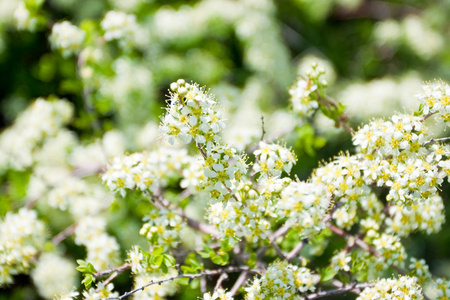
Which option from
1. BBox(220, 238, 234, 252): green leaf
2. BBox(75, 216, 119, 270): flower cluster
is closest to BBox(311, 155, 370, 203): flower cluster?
BBox(220, 238, 234, 252): green leaf

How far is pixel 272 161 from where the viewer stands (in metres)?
1.88

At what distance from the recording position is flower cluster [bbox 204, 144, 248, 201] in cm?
173

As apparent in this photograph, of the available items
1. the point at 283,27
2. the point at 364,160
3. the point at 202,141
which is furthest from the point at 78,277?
the point at 283,27

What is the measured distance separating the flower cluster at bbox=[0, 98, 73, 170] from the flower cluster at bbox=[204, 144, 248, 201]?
6.47 ft

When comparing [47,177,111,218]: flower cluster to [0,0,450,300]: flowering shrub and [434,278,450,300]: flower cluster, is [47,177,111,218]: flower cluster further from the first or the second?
[434,278,450,300]: flower cluster

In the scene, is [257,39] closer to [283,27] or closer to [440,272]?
[283,27]

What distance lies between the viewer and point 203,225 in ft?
7.97

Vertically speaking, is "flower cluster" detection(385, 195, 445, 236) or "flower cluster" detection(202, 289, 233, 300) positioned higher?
"flower cluster" detection(385, 195, 445, 236)

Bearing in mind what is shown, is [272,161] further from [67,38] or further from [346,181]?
[67,38]

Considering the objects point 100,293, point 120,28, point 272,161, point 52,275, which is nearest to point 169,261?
point 100,293

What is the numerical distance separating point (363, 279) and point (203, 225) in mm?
909

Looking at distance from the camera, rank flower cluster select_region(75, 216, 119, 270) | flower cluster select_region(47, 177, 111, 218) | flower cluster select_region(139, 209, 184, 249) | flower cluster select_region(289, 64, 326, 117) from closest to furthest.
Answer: flower cluster select_region(139, 209, 184, 249)
flower cluster select_region(289, 64, 326, 117)
flower cluster select_region(75, 216, 119, 270)
flower cluster select_region(47, 177, 111, 218)

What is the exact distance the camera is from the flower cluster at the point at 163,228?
6.78 feet

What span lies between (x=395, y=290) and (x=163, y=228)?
3.60ft
